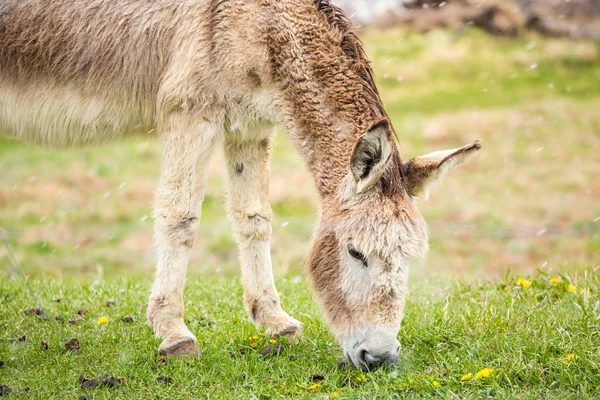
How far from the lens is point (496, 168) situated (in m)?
17.8

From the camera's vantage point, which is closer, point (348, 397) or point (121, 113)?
point (348, 397)

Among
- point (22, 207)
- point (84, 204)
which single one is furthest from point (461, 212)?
point (22, 207)

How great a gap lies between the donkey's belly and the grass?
1.50 meters

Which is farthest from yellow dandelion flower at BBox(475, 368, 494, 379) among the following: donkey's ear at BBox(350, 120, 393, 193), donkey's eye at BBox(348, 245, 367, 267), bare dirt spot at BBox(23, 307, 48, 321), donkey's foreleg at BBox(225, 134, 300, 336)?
bare dirt spot at BBox(23, 307, 48, 321)

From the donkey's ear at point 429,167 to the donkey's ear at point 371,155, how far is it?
331 mm

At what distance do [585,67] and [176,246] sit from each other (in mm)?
20526

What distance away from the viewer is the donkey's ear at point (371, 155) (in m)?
4.19

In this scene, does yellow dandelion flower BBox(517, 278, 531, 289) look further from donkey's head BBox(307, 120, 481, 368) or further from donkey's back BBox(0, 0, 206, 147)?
donkey's back BBox(0, 0, 206, 147)

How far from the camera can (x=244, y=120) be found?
17.0ft

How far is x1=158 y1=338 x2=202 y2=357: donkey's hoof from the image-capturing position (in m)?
4.91

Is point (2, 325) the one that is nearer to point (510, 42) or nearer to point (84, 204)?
point (84, 204)

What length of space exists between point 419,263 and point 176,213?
1.78 m

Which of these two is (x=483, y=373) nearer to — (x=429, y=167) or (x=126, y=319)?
(x=429, y=167)

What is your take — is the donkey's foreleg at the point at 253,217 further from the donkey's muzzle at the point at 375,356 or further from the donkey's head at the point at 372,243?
the donkey's muzzle at the point at 375,356
